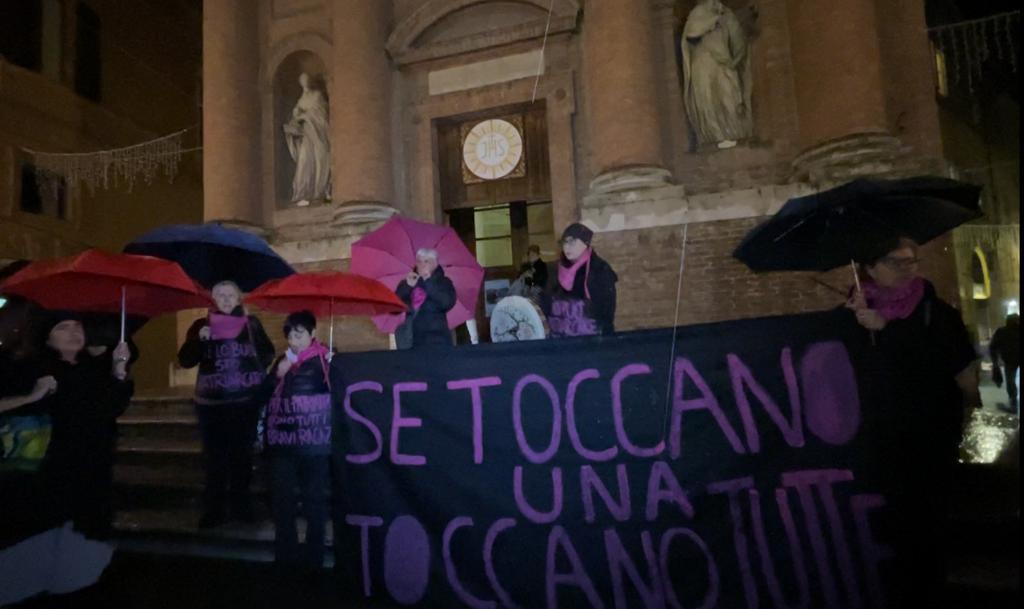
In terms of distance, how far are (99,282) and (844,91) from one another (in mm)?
7923

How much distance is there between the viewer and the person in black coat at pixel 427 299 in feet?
16.2

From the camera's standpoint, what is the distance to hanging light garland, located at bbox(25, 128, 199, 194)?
42.2ft

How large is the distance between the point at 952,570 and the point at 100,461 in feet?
16.9

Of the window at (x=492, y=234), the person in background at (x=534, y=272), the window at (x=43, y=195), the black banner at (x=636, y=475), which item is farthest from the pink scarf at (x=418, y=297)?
the window at (x=43, y=195)

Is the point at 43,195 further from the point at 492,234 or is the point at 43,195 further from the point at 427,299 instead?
the point at 427,299

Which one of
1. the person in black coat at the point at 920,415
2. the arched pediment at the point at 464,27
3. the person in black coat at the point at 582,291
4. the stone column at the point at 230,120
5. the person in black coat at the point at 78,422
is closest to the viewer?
the person in black coat at the point at 920,415

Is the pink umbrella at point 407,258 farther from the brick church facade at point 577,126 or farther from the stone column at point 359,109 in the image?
Result: the stone column at point 359,109

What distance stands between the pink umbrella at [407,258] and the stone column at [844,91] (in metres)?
4.78

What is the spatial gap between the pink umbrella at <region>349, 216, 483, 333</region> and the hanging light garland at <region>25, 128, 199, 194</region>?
29.6 ft

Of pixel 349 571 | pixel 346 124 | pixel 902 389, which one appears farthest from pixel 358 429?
pixel 346 124

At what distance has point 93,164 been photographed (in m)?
13.3

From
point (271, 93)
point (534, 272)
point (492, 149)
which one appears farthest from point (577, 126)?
point (271, 93)

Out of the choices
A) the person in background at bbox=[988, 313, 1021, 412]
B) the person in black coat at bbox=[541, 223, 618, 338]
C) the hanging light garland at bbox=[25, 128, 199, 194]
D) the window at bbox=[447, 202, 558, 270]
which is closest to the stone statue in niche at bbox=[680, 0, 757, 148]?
the window at bbox=[447, 202, 558, 270]

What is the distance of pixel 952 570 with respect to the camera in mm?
3373
